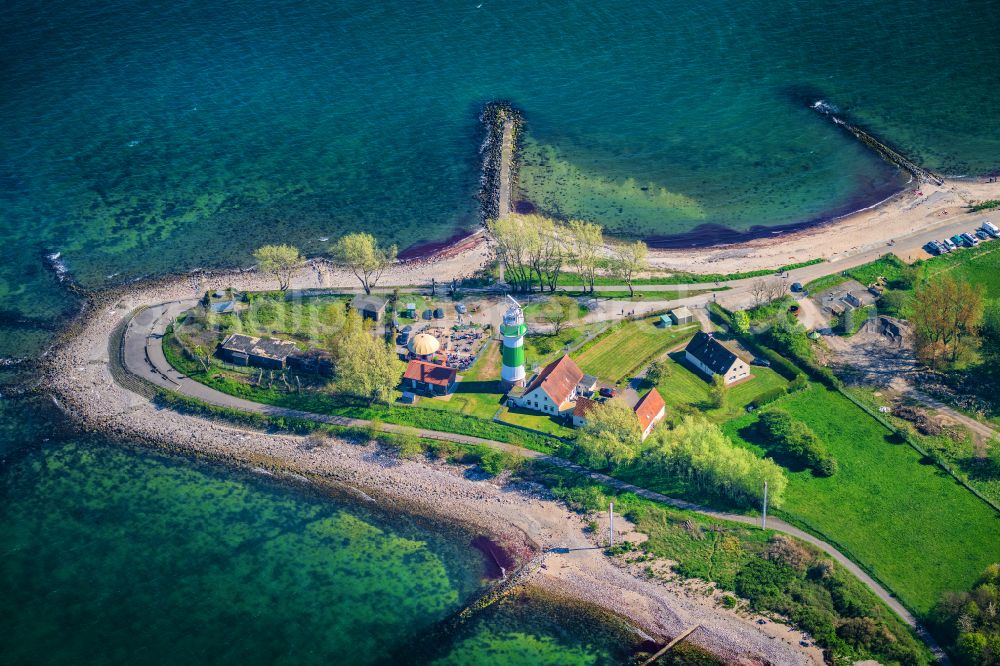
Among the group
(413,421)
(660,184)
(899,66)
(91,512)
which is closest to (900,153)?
(899,66)

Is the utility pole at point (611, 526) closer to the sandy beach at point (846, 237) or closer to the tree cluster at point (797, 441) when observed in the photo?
the tree cluster at point (797, 441)

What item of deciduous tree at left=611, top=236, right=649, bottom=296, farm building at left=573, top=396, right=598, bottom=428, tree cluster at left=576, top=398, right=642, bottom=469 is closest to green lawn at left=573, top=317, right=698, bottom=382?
farm building at left=573, top=396, right=598, bottom=428

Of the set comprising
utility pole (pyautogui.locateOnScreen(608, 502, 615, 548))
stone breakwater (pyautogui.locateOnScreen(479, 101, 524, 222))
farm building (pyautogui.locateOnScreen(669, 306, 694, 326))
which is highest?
stone breakwater (pyautogui.locateOnScreen(479, 101, 524, 222))

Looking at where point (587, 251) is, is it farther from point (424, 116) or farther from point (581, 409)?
point (424, 116)

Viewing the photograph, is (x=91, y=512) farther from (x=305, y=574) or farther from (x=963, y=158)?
(x=963, y=158)

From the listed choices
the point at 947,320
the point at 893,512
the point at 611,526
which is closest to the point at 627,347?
the point at 611,526

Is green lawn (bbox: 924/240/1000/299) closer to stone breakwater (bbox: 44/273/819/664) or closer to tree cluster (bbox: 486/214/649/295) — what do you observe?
tree cluster (bbox: 486/214/649/295)
